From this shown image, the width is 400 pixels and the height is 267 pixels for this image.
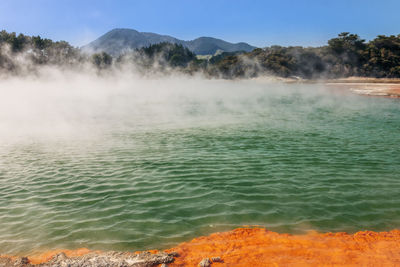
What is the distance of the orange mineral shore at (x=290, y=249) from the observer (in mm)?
4508

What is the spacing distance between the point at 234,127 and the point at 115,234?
469 inches

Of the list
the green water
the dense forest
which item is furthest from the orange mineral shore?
the dense forest

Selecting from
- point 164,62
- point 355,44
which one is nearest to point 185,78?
point 164,62

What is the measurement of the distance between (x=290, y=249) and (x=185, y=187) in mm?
3600

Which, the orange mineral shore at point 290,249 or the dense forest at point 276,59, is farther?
the dense forest at point 276,59

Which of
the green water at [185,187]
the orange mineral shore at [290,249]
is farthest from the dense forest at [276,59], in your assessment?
the orange mineral shore at [290,249]

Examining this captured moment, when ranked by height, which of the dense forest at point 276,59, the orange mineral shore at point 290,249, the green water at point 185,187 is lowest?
the orange mineral shore at point 290,249

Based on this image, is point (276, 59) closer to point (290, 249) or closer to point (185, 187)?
point (185, 187)

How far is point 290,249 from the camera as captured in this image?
4.89m

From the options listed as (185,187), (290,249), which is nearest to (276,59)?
(185,187)

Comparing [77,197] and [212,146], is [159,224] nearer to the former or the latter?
[77,197]

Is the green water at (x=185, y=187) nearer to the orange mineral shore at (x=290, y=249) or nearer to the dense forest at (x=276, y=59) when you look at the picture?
the orange mineral shore at (x=290, y=249)

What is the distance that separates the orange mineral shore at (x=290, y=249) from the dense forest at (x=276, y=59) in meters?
67.5

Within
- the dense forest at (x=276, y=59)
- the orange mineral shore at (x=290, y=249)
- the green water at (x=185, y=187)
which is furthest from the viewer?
the dense forest at (x=276, y=59)
